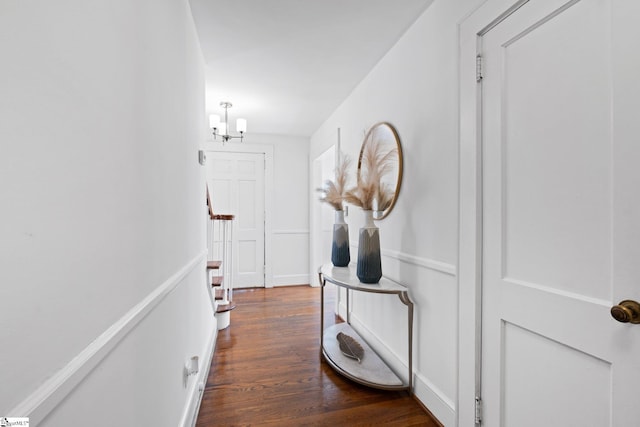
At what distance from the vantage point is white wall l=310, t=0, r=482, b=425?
1484 millimetres

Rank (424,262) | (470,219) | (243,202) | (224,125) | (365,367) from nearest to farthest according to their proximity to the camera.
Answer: (470,219) < (424,262) < (365,367) < (224,125) < (243,202)

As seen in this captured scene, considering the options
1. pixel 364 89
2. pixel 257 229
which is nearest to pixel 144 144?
pixel 364 89

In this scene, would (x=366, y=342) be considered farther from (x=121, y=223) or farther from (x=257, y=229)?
(x=257, y=229)

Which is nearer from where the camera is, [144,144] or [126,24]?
[126,24]

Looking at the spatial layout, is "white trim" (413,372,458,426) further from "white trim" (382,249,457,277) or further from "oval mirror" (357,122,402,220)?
"oval mirror" (357,122,402,220)

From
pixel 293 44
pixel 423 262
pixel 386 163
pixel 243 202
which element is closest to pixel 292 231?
pixel 243 202

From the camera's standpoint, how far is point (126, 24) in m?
0.80

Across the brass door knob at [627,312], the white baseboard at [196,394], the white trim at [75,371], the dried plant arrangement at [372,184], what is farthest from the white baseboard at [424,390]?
the white trim at [75,371]

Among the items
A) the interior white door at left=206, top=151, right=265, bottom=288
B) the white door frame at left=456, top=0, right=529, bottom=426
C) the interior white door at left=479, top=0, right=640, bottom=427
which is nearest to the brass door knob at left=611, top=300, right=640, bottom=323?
the interior white door at left=479, top=0, right=640, bottom=427

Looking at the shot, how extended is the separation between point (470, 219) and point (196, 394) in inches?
70.4

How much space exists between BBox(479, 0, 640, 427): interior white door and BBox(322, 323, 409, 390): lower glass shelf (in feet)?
2.13

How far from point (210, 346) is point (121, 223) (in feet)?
6.18

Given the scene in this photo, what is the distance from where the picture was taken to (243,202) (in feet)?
14.5

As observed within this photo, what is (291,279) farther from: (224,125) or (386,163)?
(386,163)
